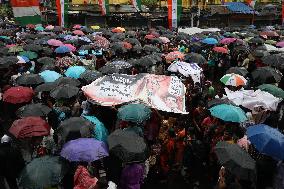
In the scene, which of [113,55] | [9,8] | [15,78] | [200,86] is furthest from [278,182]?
[9,8]

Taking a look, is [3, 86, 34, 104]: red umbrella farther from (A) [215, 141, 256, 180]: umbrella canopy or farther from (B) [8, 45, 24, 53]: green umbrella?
(B) [8, 45, 24, 53]: green umbrella

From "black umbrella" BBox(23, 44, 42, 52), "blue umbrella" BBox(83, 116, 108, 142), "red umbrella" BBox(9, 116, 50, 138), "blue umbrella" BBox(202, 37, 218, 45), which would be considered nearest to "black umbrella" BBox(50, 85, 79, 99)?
"blue umbrella" BBox(83, 116, 108, 142)

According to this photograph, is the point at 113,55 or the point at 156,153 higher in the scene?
the point at 113,55

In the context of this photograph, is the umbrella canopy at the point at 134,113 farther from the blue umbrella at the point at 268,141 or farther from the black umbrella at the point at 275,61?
the black umbrella at the point at 275,61

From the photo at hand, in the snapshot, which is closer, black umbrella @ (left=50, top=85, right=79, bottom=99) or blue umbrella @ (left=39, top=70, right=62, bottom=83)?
black umbrella @ (left=50, top=85, right=79, bottom=99)

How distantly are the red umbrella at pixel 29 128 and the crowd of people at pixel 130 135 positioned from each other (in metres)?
0.02

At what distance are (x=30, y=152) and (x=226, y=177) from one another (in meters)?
3.35

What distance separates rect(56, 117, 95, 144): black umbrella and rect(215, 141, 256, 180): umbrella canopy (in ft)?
7.40

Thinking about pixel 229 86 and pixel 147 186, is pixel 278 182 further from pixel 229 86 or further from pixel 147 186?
pixel 229 86

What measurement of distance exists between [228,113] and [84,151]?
3.01m

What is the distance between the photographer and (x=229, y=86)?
9.37m

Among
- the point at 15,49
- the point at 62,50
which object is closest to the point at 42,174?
the point at 62,50

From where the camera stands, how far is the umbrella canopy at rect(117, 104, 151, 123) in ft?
22.3

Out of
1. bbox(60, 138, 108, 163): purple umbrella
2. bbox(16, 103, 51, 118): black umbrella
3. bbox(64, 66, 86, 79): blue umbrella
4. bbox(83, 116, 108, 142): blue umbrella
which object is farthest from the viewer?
bbox(64, 66, 86, 79): blue umbrella
